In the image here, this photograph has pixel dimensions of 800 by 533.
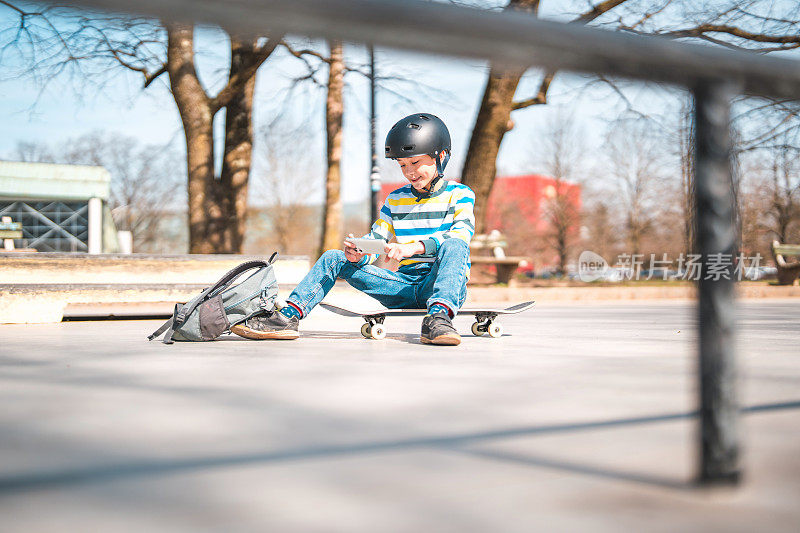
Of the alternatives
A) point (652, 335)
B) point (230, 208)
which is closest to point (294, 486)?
point (652, 335)

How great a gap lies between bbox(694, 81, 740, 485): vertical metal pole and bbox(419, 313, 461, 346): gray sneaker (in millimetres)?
2781

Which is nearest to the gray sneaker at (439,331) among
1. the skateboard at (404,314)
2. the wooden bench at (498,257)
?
the skateboard at (404,314)

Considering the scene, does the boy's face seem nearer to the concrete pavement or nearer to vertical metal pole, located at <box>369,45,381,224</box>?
the concrete pavement

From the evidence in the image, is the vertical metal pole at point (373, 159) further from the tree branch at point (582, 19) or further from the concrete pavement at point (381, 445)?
the concrete pavement at point (381, 445)

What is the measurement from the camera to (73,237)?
29078 mm

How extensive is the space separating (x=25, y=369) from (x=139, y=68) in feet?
34.2

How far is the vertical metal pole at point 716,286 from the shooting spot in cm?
121

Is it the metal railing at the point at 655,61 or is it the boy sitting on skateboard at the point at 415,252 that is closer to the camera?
the metal railing at the point at 655,61

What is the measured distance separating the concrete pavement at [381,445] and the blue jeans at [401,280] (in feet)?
2.77

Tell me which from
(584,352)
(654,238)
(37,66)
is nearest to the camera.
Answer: (584,352)

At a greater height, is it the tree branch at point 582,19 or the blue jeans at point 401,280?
the tree branch at point 582,19

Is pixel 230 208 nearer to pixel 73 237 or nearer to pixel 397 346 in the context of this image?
pixel 397 346

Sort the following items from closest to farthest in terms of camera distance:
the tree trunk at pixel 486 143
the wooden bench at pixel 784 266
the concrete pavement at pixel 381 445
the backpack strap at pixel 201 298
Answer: the concrete pavement at pixel 381 445 → the backpack strap at pixel 201 298 → the tree trunk at pixel 486 143 → the wooden bench at pixel 784 266

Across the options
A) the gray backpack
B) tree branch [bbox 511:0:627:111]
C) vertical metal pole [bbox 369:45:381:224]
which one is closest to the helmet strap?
the gray backpack
